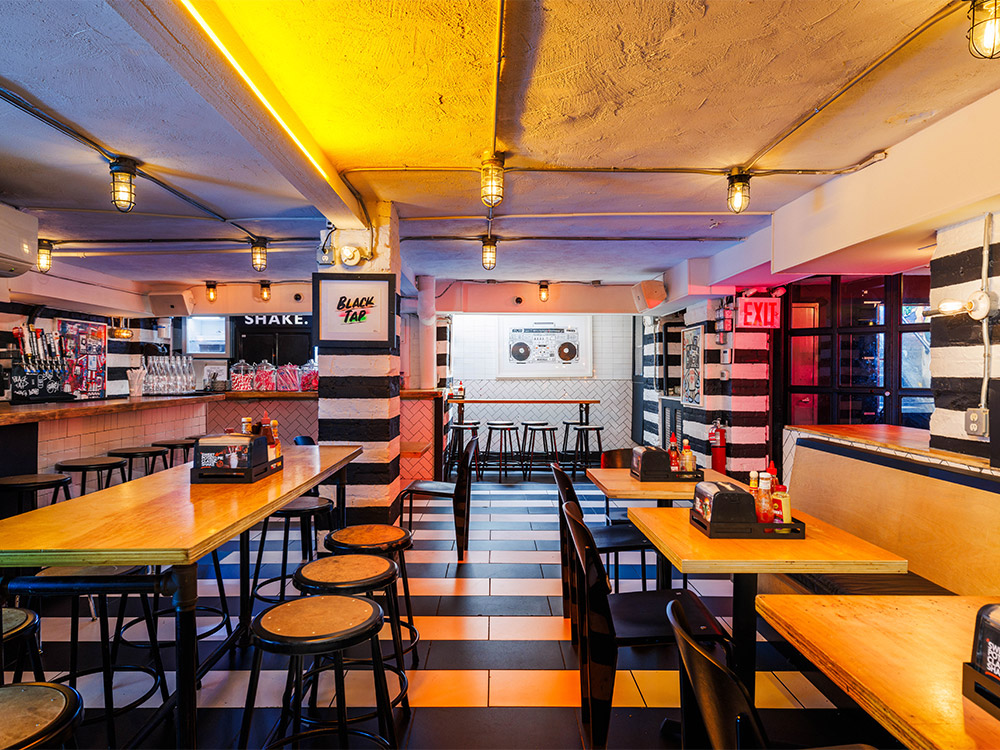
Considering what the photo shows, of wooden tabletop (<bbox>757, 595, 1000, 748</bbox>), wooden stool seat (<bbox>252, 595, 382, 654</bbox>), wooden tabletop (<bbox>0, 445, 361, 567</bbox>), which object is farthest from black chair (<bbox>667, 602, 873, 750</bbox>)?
wooden tabletop (<bbox>0, 445, 361, 567</bbox>)

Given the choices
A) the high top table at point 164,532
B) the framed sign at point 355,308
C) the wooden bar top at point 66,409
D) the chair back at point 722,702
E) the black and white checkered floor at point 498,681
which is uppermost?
the framed sign at point 355,308

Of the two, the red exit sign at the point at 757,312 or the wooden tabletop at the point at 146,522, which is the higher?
the red exit sign at the point at 757,312

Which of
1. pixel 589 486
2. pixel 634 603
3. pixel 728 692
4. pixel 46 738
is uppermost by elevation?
pixel 728 692

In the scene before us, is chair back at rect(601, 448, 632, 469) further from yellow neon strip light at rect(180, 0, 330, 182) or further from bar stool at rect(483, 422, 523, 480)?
bar stool at rect(483, 422, 523, 480)

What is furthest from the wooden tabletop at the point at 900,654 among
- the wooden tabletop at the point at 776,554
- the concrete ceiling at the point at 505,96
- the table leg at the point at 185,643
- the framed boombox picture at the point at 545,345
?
the framed boombox picture at the point at 545,345

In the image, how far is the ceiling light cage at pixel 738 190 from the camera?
389cm

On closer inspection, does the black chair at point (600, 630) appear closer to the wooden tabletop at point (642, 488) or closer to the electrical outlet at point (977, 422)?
the wooden tabletop at point (642, 488)

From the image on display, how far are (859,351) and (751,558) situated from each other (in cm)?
533

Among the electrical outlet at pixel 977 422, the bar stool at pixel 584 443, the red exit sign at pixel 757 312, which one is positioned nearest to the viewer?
the electrical outlet at pixel 977 422

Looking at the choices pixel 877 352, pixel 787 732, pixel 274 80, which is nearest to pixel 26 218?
pixel 274 80

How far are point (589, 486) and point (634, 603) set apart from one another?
5.28 metres

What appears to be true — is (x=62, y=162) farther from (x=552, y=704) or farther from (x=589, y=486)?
(x=589, y=486)

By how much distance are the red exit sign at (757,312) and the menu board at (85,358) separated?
7.29 m

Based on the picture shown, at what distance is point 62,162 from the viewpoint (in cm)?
388
